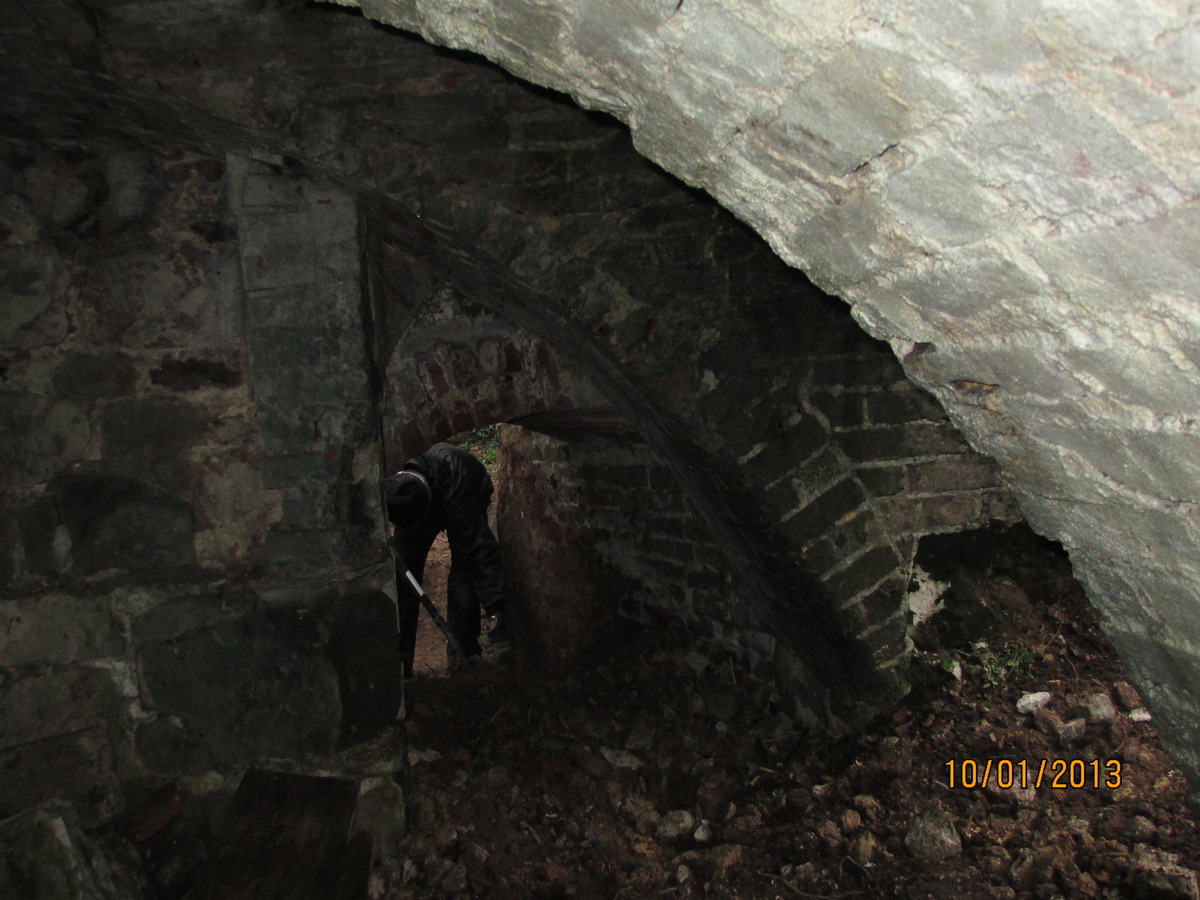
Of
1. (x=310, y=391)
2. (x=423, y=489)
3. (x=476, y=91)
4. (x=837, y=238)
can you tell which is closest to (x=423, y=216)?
(x=476, y=91)

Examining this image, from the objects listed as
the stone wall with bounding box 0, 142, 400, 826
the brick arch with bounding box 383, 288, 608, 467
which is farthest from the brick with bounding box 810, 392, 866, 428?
the stone wall with bounding box 0, 142, 400, 826

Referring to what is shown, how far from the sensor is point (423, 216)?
6.77 feet

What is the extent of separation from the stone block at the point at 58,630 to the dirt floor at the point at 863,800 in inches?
41.1

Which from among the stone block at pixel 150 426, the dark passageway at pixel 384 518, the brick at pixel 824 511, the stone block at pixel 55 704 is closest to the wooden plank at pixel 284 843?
the dark passageway at pixel 384 518

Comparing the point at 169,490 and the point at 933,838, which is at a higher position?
the point at 169,490

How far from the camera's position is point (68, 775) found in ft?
7.09

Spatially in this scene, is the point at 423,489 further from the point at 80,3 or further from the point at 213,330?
the point at 80,3

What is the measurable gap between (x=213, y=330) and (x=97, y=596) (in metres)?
0.81

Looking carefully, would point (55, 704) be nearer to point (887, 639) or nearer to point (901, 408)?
point (887, 639)

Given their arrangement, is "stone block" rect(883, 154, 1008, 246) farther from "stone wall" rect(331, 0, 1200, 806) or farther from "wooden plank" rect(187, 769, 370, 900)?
"wooden plank" rect(187, 769, 370, 900)

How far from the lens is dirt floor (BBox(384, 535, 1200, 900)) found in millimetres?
2109

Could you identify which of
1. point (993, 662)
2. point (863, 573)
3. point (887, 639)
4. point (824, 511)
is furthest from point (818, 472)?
point (993, 662)

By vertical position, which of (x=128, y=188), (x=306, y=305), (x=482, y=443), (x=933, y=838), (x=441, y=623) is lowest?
(x=933, y=838)
